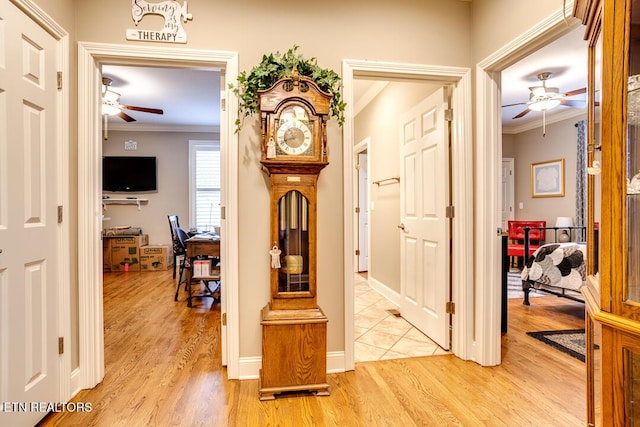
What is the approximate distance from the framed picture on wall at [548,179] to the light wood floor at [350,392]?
13.1 ft

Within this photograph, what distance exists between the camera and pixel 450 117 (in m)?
2.55

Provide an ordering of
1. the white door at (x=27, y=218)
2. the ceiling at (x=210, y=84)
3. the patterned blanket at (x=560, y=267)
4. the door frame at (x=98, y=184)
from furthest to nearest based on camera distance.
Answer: the ceiling at (x=210, y=84), the patterned blanket at (x=560, y=267), the door frame at (x=98, y=184), the white door at (x=27, y=218)

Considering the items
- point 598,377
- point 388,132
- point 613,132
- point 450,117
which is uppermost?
point 388,132

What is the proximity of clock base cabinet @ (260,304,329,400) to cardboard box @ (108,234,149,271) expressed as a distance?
15.9 ft

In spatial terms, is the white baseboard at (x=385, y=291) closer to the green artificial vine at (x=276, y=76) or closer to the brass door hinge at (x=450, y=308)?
the brass door hinge at (x=450, y=308)

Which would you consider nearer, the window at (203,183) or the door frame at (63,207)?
the door frame at (63,207)

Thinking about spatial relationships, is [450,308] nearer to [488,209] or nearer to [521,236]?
[488,209]

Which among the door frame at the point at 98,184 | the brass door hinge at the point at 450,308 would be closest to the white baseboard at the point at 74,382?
the door frame at the point at 98,184

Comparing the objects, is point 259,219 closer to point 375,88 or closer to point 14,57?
point 14,57

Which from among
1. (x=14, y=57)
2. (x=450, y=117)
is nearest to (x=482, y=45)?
(x=450, y=117)

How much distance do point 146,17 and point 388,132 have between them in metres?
2.72

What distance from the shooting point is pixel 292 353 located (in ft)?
6.54

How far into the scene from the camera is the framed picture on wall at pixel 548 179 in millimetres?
5812

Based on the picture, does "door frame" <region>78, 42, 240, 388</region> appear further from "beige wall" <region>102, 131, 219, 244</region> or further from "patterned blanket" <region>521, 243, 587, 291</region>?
"beige wall" <region>102, 131, 219, 244</region>
